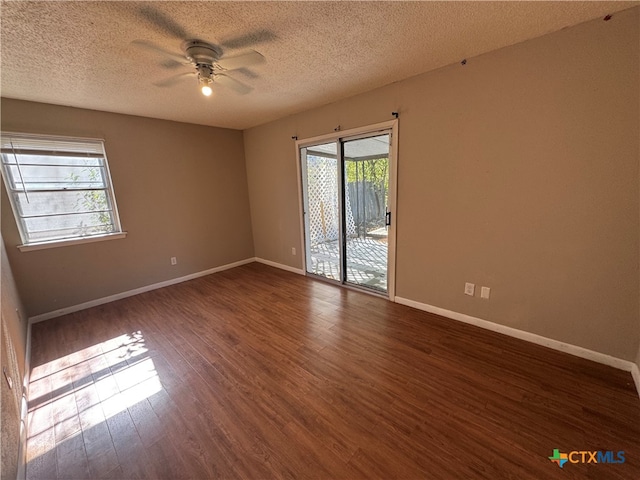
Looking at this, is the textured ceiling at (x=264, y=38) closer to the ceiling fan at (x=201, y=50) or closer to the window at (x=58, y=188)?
the ceiling fan at (x=201, y=50)

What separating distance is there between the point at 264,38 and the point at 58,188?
295cm

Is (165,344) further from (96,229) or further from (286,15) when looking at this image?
(286,15)

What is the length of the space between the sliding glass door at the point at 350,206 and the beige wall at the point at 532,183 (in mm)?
313

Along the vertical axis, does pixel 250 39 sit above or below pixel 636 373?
above

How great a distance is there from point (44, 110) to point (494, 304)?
4997 millimetres

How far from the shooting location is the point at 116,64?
1.99 m

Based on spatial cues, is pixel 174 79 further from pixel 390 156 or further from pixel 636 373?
pixel 636 373

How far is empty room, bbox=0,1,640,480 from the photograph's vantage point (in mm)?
1400

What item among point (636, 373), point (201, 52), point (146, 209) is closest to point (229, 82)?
point (201, 52)

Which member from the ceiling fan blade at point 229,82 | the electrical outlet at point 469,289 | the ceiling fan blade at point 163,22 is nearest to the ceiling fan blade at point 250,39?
the ceiling fan blade at point 163,22

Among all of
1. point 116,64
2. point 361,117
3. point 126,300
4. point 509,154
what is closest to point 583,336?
point 509,154

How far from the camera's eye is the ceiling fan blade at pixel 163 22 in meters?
1.44

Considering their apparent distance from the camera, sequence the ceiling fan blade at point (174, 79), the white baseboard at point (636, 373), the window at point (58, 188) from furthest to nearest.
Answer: the window at point (58, 188) → the ceiling fan blade at point (174, 79) → the white baseboard at point (636, 373)

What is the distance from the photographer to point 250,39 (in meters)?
1.75
